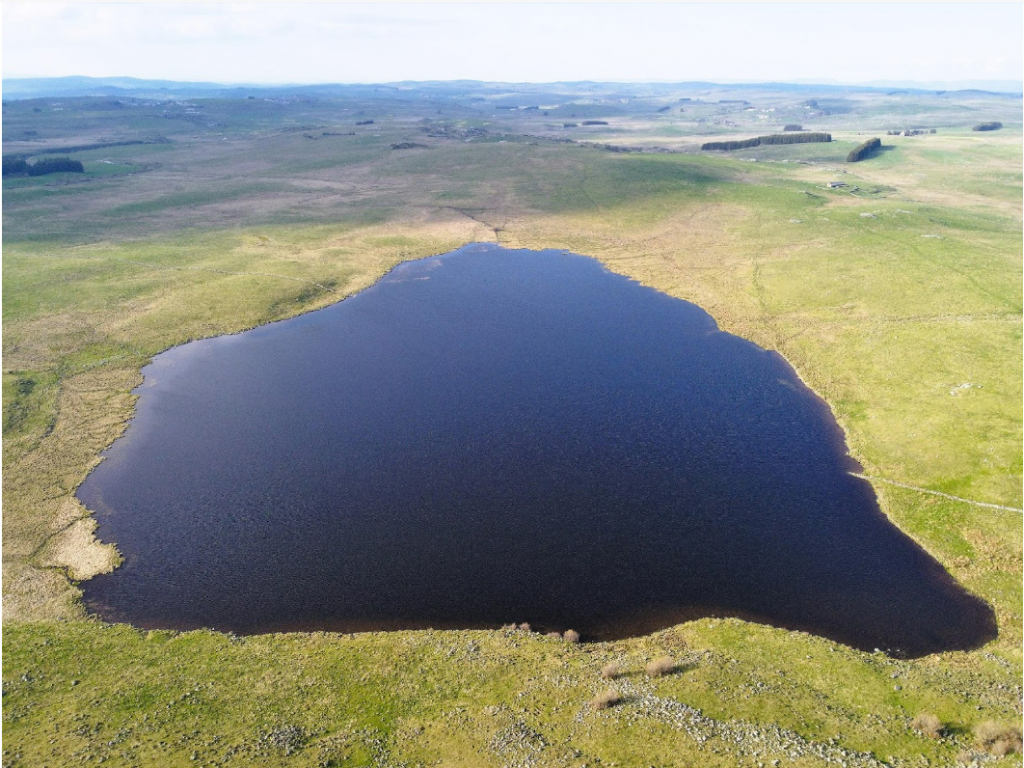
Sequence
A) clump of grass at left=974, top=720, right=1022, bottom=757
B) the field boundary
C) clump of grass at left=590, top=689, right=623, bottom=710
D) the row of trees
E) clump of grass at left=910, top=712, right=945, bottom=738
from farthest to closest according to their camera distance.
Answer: the row of trees, the field boundary, clump of grass at left=590, top=689, right=623, bottom=710, clump of grass at left=910, top=712, right=945, bottom=738, clump of grass at left=974, top=720, right=1022, bottom=757

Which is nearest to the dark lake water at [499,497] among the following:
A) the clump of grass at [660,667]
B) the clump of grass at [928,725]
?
the clump of grass at [660,667]

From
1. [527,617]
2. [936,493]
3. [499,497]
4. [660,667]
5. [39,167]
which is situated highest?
[39,167]

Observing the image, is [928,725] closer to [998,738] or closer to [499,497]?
[998,738]

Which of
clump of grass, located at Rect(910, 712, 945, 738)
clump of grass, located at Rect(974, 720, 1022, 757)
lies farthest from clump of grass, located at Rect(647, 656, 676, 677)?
clump of grass, located at Rect(974, 720, 1022, 757)

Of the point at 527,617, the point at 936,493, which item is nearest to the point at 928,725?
the point at 527,617

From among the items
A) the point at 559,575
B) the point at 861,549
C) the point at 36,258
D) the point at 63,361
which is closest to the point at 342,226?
the point at 36,258

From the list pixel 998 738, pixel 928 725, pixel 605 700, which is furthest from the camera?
pixel 605 700

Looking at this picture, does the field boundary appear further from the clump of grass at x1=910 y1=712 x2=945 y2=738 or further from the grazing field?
the clump of grass at x1=910 y1=712 x2=945 y2=738

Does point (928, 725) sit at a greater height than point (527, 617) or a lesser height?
greater
